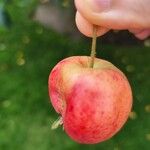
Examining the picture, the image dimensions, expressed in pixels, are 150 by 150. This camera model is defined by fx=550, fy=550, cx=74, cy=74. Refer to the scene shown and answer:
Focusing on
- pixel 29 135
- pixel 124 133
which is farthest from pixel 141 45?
pixel 29 135

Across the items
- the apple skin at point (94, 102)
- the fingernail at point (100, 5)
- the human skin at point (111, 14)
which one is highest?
the fingernail at point (100, 5)

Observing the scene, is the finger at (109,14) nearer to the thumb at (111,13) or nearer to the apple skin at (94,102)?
the thumb at (111,13)

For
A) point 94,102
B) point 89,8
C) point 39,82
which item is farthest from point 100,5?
point 39,82

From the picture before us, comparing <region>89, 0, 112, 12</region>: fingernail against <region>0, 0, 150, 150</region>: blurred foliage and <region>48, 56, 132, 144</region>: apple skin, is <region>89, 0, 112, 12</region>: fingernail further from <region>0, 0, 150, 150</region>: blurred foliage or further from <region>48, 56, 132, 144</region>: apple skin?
<region>0, 0, 150, 150</region>: blurred foliage

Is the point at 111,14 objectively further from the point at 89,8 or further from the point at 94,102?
the point at 94,102

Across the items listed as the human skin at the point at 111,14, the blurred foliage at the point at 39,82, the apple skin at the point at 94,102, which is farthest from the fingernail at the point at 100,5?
the blurred foliage at the point at 39,82

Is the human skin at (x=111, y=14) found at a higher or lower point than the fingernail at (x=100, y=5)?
lower

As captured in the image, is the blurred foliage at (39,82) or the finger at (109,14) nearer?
the finger at (109,14)
